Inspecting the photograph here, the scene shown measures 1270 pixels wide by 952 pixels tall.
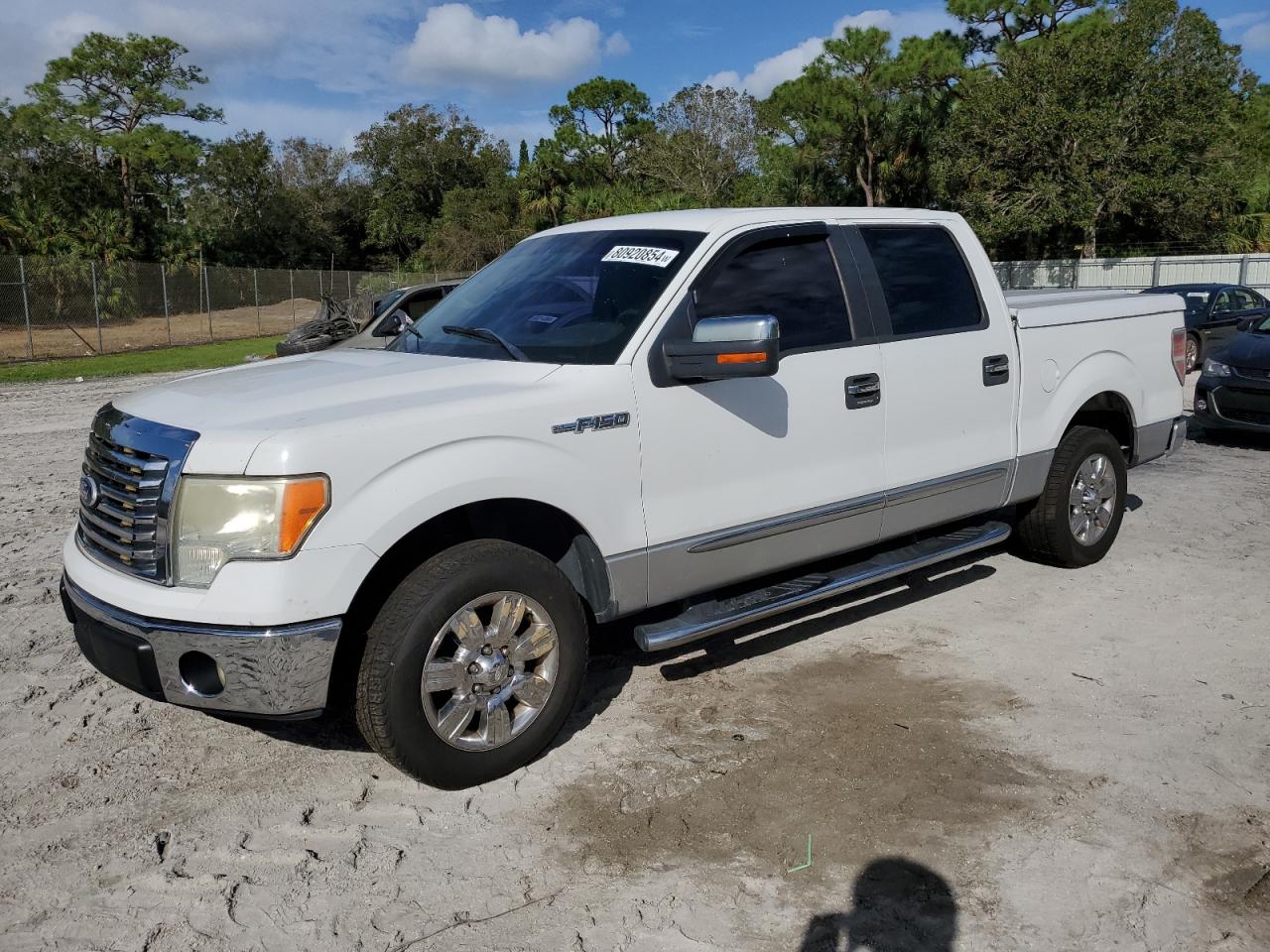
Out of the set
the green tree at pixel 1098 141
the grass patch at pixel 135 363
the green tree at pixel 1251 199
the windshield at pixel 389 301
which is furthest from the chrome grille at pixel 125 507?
the green tree at pixel 1251 199

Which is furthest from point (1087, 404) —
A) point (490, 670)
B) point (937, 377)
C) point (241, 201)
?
point (241, 201)

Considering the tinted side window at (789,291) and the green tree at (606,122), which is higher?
the green tree at (606,122)

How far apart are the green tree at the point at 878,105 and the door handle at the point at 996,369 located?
38.0 meters

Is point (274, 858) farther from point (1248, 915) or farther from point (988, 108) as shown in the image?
point (988, 108)

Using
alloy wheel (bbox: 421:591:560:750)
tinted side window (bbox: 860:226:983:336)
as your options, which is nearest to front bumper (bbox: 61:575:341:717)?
alloy wheel (bbox: 421:591:560:750)

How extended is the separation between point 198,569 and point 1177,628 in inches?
177

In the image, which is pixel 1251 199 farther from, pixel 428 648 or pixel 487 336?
pixel 428 648

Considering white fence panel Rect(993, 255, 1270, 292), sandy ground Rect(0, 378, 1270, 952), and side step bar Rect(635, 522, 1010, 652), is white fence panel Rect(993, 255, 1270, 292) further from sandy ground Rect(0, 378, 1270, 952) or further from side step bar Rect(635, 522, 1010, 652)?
sandy ground Rect(0, 378, 1270, 952)

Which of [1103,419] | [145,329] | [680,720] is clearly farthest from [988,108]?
[680,720]

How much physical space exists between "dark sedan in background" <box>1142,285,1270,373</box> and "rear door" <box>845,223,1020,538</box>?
41.3 feet

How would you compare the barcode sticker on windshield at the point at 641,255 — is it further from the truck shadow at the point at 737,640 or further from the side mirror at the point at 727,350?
the truck shadow at the point at 737,640

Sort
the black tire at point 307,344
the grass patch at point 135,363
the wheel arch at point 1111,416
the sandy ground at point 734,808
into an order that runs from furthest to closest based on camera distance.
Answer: the grass patch at point 135,363
the black tire at point 307,344
the wheel arch at point 1111,416
the sandy ground at point 734,808

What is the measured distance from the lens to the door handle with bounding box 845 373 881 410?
458cm

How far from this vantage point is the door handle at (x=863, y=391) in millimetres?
4578
